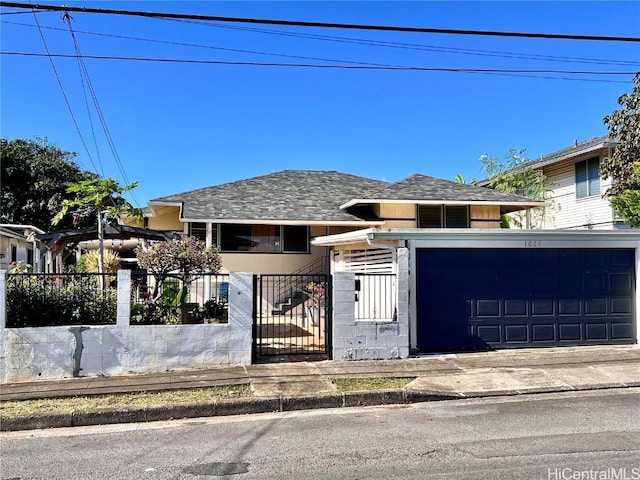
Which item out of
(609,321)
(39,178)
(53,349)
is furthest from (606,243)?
(39,178)

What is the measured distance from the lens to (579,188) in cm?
1986

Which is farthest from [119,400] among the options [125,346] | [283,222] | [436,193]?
[436,193]

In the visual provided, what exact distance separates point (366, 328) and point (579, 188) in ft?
45.6

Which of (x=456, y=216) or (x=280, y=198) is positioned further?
(x=280, y=198)

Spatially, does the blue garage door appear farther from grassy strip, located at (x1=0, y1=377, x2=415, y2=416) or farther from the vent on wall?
grassy strip, located at (x1=0, y1=377, x2=415, y2=416)

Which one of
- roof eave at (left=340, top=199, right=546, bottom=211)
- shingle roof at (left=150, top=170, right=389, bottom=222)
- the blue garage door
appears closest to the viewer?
the blue garage door

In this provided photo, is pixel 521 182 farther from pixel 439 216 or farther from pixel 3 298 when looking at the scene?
pixel 3 298

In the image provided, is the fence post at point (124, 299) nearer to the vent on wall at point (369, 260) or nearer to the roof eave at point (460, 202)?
the vent on wall at point (369, 260)

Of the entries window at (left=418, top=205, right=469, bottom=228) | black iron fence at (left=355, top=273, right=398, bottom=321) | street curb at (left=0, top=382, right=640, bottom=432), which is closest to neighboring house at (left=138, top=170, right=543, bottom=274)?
window at (left=418, top=205, right=469, bottom=228)

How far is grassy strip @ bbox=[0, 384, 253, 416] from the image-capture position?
22.5 feet

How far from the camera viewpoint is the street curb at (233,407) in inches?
259

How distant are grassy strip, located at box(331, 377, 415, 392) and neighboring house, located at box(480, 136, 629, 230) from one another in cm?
1274

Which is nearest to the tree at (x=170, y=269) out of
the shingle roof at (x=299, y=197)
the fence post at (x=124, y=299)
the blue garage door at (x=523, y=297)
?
the fence post at (x=124, y=299)

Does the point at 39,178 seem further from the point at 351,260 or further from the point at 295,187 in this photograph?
the point at 351,260
